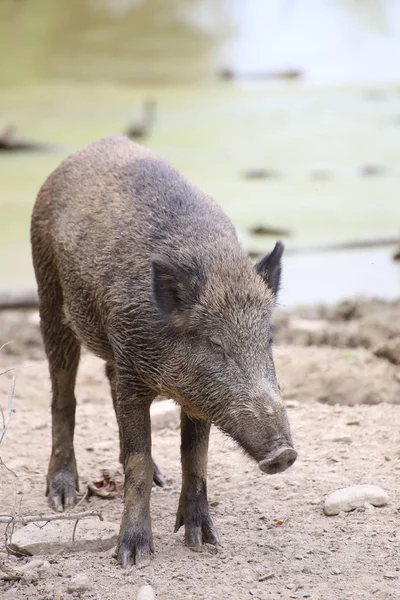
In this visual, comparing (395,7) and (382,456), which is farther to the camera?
(395,7)

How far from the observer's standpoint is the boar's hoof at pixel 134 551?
13.9 feet

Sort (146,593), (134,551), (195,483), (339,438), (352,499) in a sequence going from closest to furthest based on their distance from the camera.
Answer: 1. (146,593)
2. (134,551)
3. (195,483)
4. (352,499)
5. (339,438)

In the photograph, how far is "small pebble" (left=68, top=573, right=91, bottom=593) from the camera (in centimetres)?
390

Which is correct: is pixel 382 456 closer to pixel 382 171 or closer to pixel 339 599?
pixel 339 599

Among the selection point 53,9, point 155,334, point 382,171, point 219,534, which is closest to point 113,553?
point 219,534

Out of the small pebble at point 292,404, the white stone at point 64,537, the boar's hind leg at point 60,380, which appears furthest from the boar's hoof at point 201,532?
the small pebble at point 292,404

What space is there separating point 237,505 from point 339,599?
3.62 feet

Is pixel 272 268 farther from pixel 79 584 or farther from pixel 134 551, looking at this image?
pixel 79 584

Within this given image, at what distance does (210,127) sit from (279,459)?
12832 millimetres

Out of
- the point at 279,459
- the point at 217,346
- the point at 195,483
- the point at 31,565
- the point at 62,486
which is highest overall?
the point at 217,346

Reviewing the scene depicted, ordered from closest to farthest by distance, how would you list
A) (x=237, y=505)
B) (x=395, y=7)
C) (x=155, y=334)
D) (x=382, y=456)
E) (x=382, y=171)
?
(x=155, y=334) → (x=237, y=505) → (x=382, y=456) → (x=382, y=171) → (x=395, y=7)

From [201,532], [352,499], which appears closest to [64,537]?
[201,532]

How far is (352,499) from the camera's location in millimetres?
4602

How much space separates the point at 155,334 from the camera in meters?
4.22
